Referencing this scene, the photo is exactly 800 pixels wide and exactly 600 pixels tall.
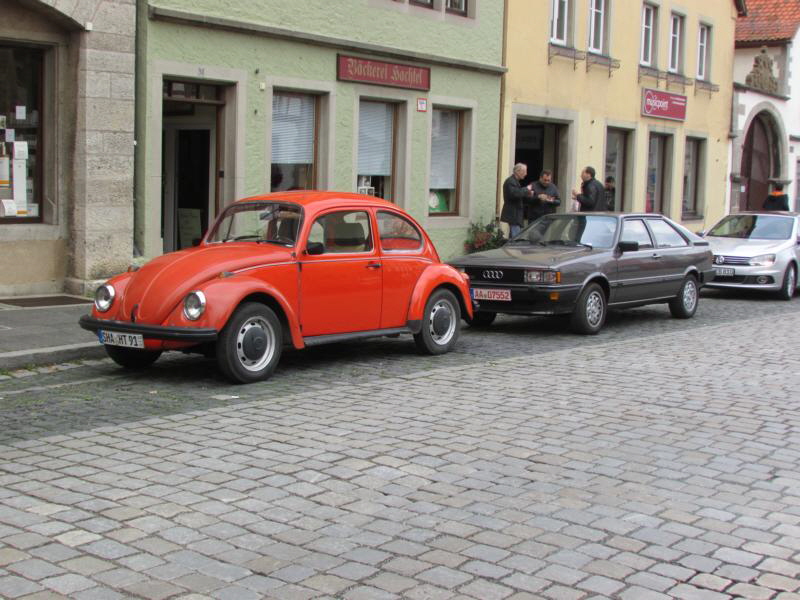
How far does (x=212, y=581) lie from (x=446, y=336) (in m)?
6.90

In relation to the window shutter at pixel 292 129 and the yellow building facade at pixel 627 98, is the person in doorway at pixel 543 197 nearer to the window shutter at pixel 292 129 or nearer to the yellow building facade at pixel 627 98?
the yellow building facade at pixel 627 98

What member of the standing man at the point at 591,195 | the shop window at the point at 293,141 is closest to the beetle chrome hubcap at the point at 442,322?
the shop window at the point at 293,141

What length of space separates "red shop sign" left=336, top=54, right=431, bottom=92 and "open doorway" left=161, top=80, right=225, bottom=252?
2.41 meters

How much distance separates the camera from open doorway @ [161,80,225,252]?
1614 centimetres

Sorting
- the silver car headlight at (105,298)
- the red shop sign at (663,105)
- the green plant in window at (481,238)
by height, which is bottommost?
the silver car headlight at (105,298)

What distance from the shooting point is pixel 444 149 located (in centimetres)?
2042

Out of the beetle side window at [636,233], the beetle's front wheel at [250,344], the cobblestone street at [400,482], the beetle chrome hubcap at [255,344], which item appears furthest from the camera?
the beetle side window at [636,233]

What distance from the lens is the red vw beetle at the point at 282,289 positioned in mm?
→ 9016

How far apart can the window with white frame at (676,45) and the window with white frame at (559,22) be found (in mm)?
5755

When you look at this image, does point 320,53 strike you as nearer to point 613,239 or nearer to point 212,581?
point 613,239

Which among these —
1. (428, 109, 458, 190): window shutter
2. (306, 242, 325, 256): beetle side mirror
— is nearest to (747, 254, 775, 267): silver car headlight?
(428, 109, 458, 190): window shutter

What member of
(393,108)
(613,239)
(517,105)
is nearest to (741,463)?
(613,239)

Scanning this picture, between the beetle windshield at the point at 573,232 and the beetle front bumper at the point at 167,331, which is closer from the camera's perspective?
the beetle front bumper at the point at 167,331

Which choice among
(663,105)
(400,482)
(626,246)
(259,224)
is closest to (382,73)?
(626,246)
